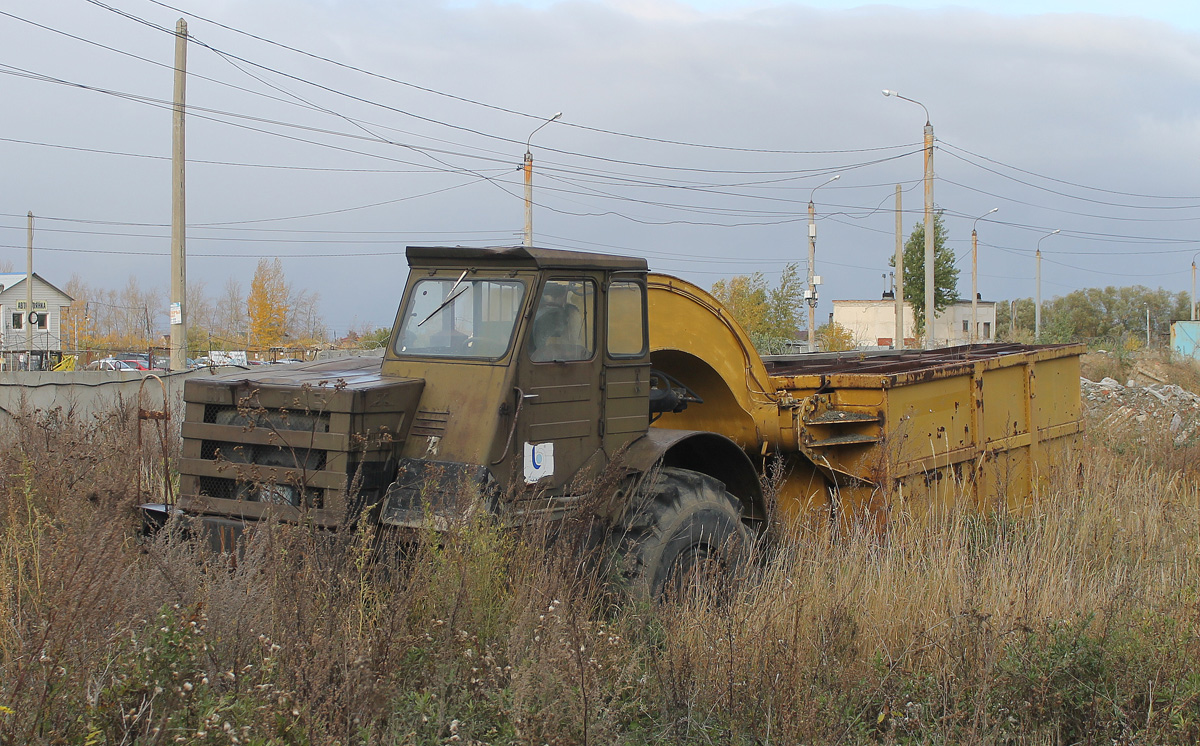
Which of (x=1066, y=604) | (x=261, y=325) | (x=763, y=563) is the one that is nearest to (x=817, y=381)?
(x=763, y=563)

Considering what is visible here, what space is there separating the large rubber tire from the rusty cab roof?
4.24 ft

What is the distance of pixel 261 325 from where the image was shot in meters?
47.2

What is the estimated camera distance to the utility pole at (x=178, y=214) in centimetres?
1455

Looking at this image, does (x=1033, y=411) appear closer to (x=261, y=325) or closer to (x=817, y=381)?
(x=817, y=381)

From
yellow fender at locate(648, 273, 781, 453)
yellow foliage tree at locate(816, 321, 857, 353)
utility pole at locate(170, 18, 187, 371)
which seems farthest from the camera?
yellow foliage tree at locate(816, 321, 857, 353)

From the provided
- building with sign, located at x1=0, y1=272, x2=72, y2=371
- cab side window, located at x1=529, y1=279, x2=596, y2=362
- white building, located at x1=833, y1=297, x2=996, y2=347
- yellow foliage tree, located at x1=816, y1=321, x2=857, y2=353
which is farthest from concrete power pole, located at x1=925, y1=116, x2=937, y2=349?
building with sign, located at x1=0, y1=272, x2=72, y2=371

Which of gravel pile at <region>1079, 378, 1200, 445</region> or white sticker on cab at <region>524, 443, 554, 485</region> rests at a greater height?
white sticker on cab at <region>524, 443, 554, 485</region>

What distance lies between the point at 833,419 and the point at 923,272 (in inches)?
1511

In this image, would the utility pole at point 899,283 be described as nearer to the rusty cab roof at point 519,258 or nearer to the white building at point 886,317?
the rusty cab roof at point 519,258

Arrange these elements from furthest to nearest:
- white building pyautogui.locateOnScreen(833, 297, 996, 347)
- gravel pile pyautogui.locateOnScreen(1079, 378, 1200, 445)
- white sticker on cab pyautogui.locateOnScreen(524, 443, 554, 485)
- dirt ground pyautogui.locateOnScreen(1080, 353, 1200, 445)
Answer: white building pyautogui.locateOnScreen(833, 297, 996, 347), dirt ground pyautogui.locateOnScreen(1080, 353, 1200, 445), gravel pile pyautogui.locateOnScreen(1079, 378, 1200, 445), white sticker on cab pyautogui.locateOnScreen(524, 443, 554, 485)

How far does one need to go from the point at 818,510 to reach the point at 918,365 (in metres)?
2.46

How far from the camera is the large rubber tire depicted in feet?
16.9

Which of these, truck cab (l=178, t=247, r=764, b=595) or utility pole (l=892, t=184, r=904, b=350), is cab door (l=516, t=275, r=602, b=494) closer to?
truck cab (l=178, t=247, r=764, b=595)

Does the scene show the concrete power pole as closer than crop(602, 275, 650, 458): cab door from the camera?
No
